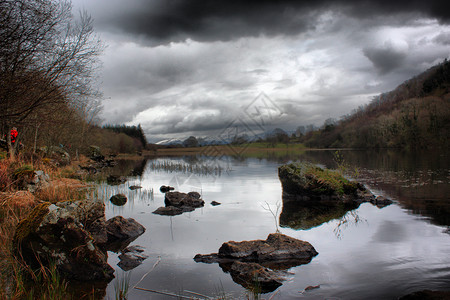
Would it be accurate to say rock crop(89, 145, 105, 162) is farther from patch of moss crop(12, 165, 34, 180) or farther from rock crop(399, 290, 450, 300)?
rock crop(399, 290, 450, 300)

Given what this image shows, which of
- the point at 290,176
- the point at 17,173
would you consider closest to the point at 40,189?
the point at 17,173

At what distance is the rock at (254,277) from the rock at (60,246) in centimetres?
270

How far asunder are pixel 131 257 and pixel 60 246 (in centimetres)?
177

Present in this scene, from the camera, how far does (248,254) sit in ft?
26.5

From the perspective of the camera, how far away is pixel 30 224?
7086mm

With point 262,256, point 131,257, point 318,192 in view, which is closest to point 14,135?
point 131,257

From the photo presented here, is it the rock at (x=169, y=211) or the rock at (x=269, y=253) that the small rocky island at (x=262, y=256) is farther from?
the rock at (x=169, y=211)

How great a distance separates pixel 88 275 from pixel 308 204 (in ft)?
38.0

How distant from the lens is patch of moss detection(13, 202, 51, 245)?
22.8 feet

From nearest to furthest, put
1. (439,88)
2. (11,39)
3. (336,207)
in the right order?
(11,39) < (336,207) < (439,88)

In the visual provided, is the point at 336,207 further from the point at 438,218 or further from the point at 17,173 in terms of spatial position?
the point at 17,173

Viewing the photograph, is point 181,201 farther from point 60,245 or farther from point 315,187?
point 60,245

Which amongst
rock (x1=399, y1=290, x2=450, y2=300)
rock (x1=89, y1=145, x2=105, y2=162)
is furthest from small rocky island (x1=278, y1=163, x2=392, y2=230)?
rock (x1=89, y1=145, x2=105, y2=162)

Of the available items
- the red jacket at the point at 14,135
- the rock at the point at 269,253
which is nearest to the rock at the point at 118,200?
the rock at the point at 269,253
